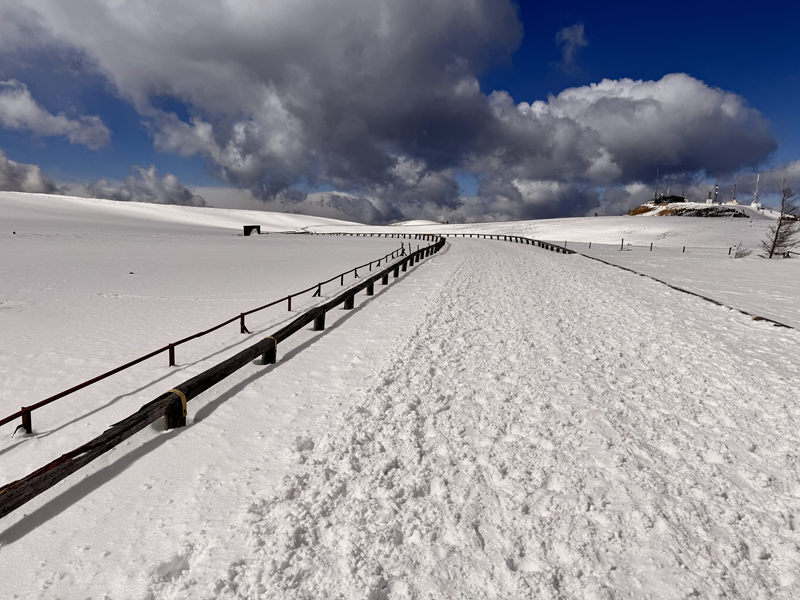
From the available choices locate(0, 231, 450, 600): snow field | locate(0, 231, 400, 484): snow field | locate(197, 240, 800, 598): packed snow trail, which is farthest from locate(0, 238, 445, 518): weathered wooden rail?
locate(197, 240, 800, 598): packed snow trail

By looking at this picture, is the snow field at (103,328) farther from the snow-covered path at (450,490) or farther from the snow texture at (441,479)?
the snow-covered path at (450,490)

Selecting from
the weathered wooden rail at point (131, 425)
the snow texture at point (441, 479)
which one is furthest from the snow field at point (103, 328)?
the weathered wooden rail at point (131, 425)

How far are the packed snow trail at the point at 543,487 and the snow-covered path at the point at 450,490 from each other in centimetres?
2

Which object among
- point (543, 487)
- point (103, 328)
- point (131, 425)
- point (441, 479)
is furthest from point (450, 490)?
point (103, 328)

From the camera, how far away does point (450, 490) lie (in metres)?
4.04

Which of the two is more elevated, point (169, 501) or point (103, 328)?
point (103, 328)

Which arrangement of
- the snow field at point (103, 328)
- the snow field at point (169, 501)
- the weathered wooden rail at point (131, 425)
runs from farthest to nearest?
the snow field at point (103, 328) → the weathered wooden rail at point (131, 425) → the snow field at point (169, 501)

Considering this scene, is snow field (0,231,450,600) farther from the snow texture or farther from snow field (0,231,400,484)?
snow field (0,231,400,484)

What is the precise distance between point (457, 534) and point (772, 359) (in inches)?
307

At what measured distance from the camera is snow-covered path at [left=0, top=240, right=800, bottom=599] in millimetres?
3104

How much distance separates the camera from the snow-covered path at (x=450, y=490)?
310 centimetres

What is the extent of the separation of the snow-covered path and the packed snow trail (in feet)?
0.06

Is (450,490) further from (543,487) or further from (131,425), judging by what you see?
(131,425)

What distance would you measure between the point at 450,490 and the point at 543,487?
92 centimetres
